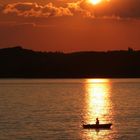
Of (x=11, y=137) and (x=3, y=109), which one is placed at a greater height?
(x=3, y=109)

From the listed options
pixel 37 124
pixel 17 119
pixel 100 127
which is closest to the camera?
pixel 100 127

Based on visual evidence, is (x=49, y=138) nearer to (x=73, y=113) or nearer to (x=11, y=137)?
(x=11, y=137)

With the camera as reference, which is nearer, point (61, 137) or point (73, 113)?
point (61, 137)

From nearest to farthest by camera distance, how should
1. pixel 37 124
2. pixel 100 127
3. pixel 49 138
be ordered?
pixel 49 138
pixel 100 127
pixel 37 124

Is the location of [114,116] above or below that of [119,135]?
above

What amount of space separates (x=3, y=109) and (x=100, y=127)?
49.4m

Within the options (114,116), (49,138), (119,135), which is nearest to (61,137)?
(49,138)

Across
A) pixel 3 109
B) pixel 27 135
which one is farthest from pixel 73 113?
pixel 27 135

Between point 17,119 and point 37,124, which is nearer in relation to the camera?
point 37,124

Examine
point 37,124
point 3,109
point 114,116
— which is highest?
point 3,109

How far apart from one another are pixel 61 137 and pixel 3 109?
58573mm

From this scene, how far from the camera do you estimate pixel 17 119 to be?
A: 409ft

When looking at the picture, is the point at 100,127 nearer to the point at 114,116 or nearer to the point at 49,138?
the point at 49,138

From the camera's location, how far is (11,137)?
9719 centimetres
